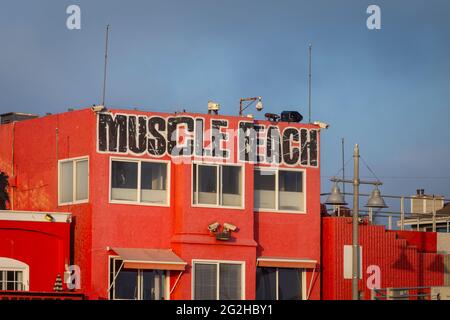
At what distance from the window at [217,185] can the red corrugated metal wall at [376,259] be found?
4.36 m

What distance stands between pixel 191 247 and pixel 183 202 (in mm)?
1749

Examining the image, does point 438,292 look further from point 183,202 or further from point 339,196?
point 183,202

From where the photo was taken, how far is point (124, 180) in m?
52.9

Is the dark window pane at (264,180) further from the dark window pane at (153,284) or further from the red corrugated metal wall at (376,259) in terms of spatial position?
the dark window pane at (153,284)

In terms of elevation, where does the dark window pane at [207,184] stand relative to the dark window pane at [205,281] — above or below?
above

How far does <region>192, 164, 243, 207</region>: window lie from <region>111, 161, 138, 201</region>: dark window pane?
7.63 feet

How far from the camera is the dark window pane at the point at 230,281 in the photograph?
53.2 meters

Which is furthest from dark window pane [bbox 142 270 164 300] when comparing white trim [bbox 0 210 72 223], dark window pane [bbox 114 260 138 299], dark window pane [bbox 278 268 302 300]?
dark window pane [bbox 278 268 302 300]

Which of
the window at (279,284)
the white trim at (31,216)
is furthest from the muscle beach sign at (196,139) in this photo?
the window at (279,284)

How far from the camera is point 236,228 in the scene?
53688 millimetres

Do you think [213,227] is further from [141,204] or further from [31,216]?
[31,216]

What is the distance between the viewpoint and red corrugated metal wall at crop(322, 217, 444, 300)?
5556 centimetres

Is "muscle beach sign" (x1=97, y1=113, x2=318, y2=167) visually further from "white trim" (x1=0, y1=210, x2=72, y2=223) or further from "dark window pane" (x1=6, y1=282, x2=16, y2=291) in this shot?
"dark window pane" (x1=6, y1=282, x2=16, y2=291)

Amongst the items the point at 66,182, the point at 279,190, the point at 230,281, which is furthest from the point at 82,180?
the point at 279,190
